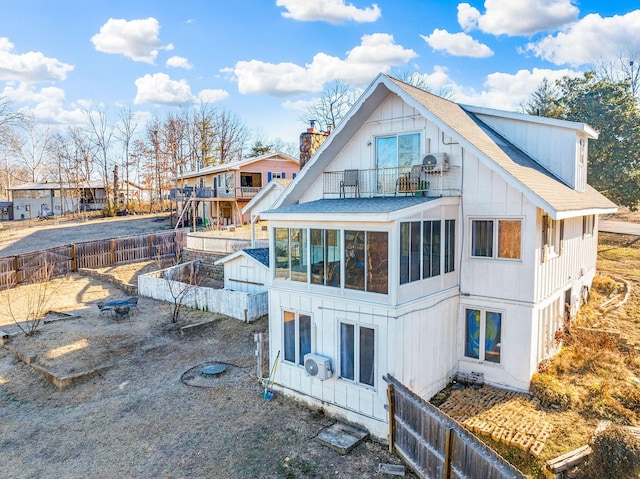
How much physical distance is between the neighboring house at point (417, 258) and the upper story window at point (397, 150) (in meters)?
0.03

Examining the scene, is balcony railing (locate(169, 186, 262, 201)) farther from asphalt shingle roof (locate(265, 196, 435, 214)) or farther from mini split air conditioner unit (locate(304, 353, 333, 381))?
mini split air conditioner unit (locate(304, 353, 333, 381))

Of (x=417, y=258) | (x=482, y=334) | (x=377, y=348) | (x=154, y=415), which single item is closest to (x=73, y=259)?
(x=154, y=415)

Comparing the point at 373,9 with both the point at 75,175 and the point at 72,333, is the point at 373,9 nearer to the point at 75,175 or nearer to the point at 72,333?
the point at 72,333

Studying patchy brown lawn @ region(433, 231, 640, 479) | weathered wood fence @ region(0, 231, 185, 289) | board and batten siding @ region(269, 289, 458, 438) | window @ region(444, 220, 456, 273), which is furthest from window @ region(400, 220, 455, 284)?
weathered wood fence @ region(0, 231, 185, 289)

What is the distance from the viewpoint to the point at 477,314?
34.4ft

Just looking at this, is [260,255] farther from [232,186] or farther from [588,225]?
[232,186]

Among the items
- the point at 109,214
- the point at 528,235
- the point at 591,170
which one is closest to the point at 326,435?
the point at 528,235

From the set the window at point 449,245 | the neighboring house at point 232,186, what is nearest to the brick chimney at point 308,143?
the window at point 449,245

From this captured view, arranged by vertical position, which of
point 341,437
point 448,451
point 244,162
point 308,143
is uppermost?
point 244,162

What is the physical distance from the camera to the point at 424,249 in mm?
9297

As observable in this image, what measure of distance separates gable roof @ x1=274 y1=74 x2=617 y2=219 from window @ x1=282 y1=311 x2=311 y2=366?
392 cm

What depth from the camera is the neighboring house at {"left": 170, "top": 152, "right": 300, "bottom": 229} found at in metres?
34.8

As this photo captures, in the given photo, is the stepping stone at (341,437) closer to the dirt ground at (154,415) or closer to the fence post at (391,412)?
the dirt ground at (154,415)

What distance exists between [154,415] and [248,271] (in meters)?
8.30
